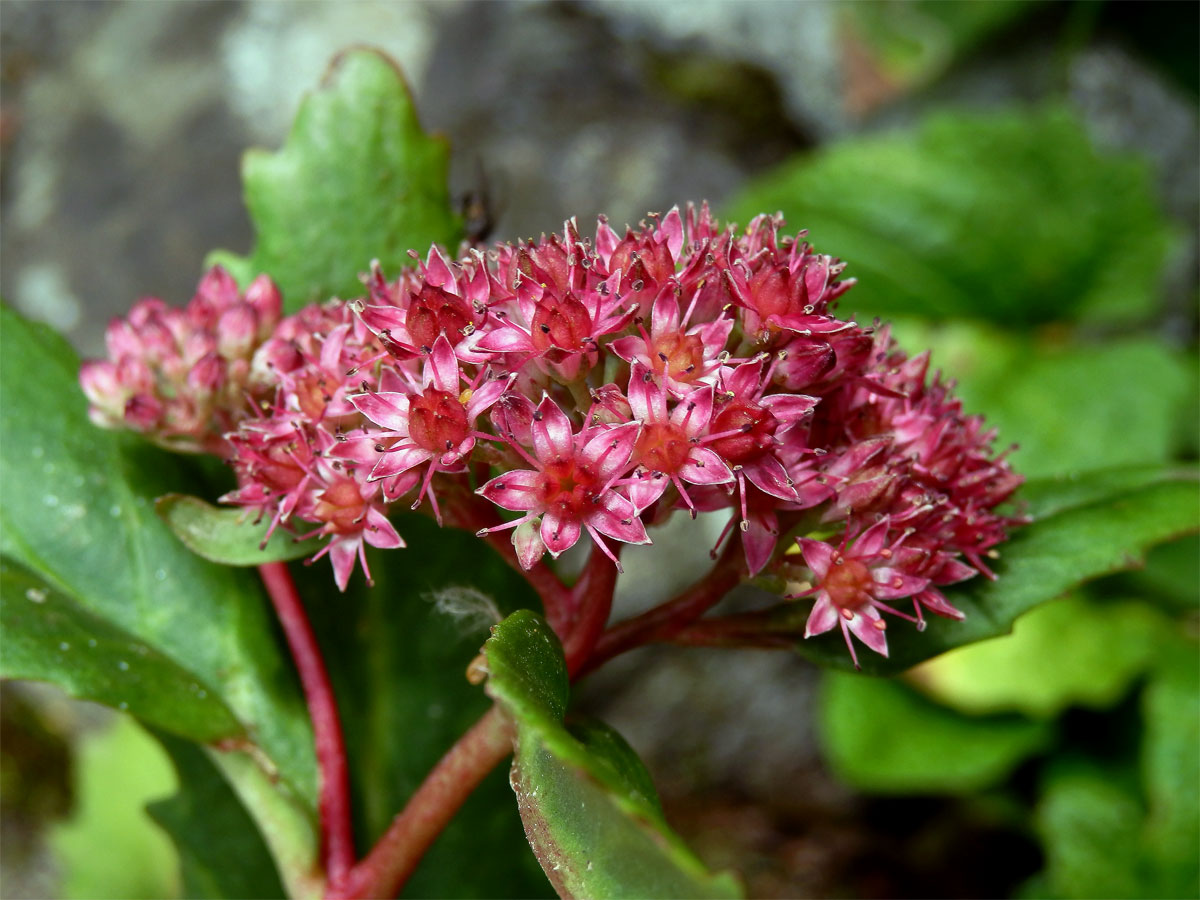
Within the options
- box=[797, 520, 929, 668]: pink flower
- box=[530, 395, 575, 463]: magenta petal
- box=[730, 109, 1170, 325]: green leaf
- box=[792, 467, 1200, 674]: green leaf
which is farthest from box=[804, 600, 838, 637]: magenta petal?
box=[730, 109, 1170, 325]: green leaf

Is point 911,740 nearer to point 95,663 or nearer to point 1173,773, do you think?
point 1173,773

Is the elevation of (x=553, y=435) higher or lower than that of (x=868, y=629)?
higher

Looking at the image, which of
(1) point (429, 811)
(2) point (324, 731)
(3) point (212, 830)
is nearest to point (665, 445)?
(1) point (429, 811)

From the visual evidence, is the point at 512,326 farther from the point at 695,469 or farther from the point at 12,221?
the point at 12,221

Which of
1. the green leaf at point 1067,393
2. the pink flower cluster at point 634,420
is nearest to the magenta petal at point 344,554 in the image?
the pink flower cluster at point 634,420

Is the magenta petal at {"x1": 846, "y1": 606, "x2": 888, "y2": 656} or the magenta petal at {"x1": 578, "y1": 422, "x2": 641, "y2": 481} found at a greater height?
the magenta petal at {"x1": 578, "y1": 422, "x2": 641, "y2": 481}

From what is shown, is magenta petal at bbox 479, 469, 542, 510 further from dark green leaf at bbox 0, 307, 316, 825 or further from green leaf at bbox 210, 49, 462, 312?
green leaf at bbox 210, 49, 462, 312
